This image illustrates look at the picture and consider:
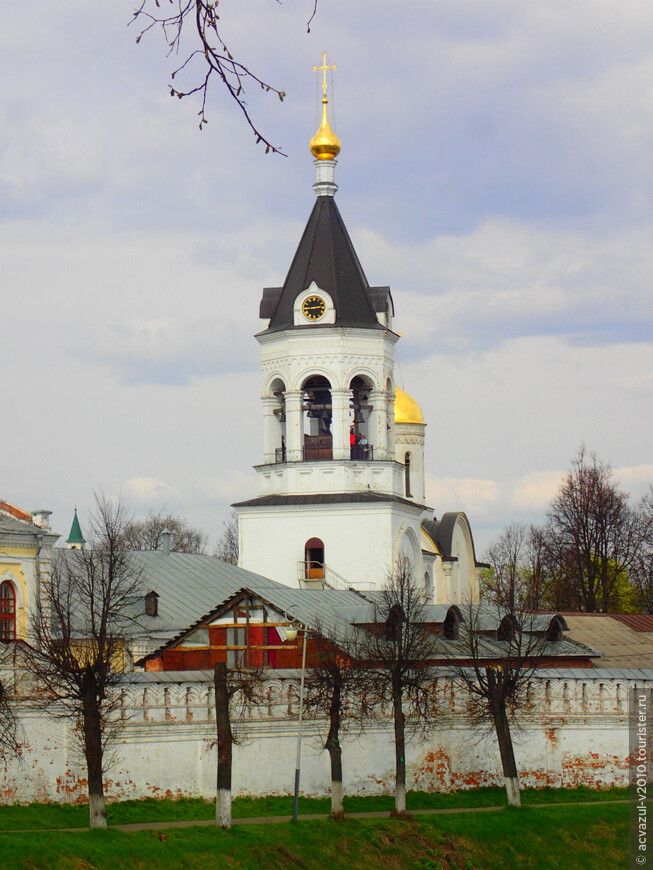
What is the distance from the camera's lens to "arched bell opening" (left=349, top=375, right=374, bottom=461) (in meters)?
41.2

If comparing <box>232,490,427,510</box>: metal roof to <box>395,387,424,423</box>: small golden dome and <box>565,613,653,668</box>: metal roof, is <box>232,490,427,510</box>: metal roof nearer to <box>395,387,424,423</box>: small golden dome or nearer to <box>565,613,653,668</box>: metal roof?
<box>565,613,653,668</box>: metal roof

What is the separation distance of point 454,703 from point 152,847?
8.47 metres

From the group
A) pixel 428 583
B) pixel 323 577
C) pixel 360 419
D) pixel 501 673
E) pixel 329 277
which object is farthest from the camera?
pixel 428 583

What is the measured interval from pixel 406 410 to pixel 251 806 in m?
28.4

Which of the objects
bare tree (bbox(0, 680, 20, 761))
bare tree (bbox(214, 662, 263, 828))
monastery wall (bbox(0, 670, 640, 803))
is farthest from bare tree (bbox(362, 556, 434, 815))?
bare tree (bbox(0, 680, 20, 761))

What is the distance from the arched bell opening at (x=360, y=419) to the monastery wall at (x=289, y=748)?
11.6m

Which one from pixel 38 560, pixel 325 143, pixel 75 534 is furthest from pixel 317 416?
pixel 75 534

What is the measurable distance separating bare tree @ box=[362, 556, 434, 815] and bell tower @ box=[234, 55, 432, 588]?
31.7 feet

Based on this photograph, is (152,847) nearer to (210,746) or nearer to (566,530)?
(210,746)

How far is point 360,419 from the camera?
41719 mm

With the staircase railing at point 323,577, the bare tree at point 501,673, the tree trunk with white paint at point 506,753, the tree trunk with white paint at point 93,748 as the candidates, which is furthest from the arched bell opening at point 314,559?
the tree trunk with white paint at point 93,748

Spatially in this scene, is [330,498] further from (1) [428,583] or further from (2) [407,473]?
(2) [407,473]

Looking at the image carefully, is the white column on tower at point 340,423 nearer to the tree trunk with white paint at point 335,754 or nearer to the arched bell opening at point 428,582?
the arched bell opening at point 428,582

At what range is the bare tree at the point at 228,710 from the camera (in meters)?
24.3
